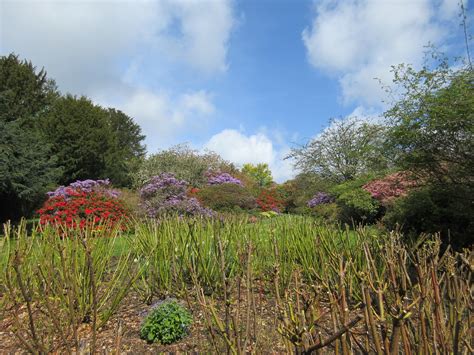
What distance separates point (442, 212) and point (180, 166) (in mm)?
15547

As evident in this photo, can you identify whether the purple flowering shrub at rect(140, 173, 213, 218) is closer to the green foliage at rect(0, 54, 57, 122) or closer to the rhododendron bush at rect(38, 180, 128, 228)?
the rhododendron bush at rect(38, 180, 128, 228)

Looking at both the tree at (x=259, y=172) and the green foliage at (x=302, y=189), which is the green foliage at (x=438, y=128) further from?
the tree at (x=259, y=172)

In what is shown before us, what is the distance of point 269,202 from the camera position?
18234mm

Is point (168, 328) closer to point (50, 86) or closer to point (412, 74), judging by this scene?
point (412, 74)

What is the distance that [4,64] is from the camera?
24.9 metres

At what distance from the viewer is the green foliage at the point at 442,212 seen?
19.3ft

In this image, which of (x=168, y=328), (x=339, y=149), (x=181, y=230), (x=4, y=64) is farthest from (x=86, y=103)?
(x=168, y=328)

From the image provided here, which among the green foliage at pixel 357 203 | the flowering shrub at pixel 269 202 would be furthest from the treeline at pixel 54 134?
the green foliage at pixel 357 203

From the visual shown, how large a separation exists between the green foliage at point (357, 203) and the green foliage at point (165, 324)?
8.05 m

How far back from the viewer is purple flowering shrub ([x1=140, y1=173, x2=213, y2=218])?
40.5 feet

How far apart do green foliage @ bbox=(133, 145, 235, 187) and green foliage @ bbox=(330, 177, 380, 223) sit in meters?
9.58

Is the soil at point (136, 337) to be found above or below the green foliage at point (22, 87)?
below

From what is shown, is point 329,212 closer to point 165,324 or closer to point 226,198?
point 226,198

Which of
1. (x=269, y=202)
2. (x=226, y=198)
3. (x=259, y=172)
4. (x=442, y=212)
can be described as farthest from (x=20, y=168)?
(x=259, y=172)
